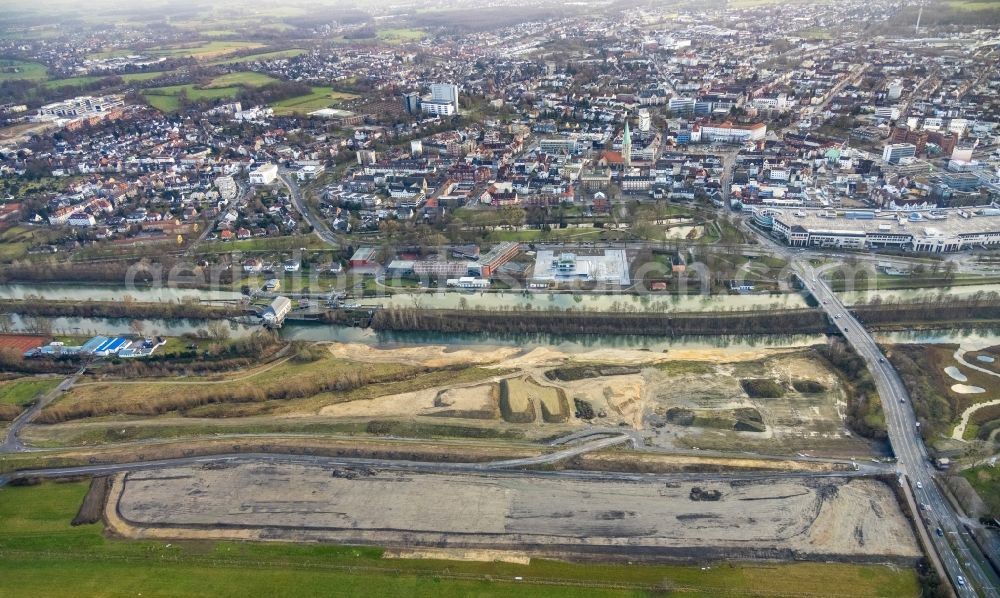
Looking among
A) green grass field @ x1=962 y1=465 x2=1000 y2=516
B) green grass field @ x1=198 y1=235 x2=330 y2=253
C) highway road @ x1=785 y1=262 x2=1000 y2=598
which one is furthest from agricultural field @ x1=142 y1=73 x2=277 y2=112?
green grass field @ x1=962 y1=465 x2=1000 y2=516

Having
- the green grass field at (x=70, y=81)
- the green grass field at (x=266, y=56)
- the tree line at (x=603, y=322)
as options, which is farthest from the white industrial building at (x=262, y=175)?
the green grass field at (x=266, y=56)

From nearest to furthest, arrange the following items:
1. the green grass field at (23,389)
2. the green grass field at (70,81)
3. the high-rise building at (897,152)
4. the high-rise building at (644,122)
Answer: the green grass field at (23,389) → the high-rise building at (897,152) → the high-rise building at (644,122) → the green grass field at (70,81)

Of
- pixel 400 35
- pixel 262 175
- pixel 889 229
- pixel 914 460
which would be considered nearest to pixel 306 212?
pixel 262 175

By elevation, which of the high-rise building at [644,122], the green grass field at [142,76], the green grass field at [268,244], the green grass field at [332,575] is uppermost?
the green grass field at [142,76]

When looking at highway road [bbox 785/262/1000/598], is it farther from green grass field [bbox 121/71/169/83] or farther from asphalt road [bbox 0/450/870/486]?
green grass field [bbox 121/71/169/83]

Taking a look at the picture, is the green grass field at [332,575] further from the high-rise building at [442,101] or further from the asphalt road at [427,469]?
the high-rise building at [442,101]
